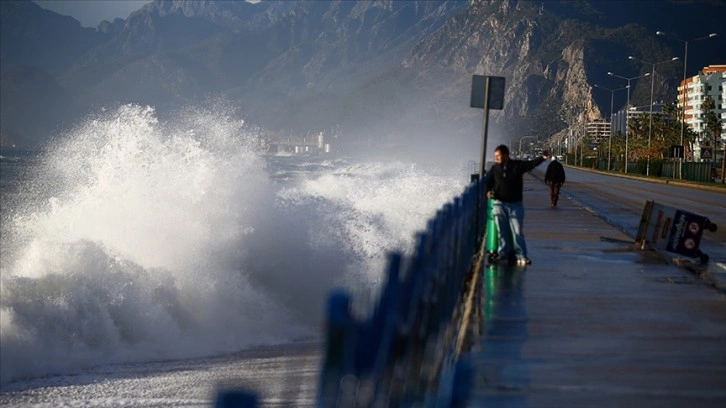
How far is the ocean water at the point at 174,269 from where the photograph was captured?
15.9 metres

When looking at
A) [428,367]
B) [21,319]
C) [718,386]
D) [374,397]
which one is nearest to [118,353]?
[21,319]

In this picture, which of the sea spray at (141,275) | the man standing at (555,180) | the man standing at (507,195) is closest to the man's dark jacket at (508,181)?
the man standing at (507,195)

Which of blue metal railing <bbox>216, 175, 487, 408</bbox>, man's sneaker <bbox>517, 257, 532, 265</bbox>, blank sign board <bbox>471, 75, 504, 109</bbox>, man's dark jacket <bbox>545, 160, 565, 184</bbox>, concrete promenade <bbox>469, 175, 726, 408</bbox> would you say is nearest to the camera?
blue metal railing <bbox>216, 175, 487, 408</bbox>

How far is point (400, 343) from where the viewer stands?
440cm

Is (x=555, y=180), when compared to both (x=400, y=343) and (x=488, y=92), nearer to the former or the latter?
(x=488, y=92)

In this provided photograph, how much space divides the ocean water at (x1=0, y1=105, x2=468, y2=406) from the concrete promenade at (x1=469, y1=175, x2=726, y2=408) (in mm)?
1566

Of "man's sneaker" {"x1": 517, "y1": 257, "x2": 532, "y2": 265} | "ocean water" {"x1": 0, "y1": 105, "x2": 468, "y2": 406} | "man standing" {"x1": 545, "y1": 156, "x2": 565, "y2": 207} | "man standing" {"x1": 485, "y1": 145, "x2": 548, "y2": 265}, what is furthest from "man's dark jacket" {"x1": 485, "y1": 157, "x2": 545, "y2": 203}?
"man standing" {"x1": 545, "y1": 156, "x2": 565, "y2": 207}

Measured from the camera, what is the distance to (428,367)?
5785 mm

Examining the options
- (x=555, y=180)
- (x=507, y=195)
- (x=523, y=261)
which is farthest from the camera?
(x=555, y=180)

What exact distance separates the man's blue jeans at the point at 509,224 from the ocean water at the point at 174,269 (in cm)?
222

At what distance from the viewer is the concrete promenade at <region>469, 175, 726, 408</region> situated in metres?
7.98

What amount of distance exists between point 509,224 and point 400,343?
39.3ft

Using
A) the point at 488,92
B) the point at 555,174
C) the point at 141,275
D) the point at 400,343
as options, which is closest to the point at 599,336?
the point at 400,343

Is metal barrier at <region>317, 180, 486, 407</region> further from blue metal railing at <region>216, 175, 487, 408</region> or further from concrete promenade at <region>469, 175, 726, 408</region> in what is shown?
concrete promenade at <region>469, 175, 726, 408</region>
